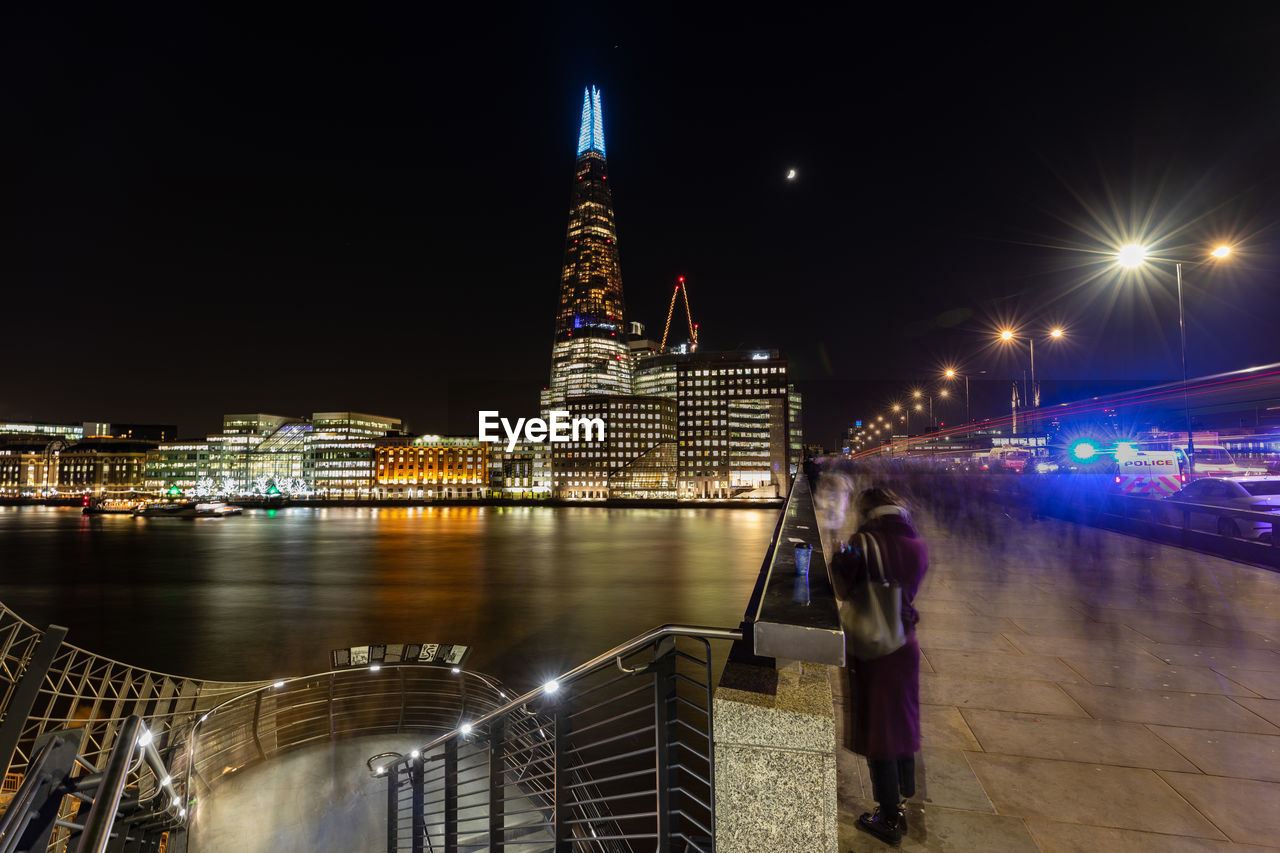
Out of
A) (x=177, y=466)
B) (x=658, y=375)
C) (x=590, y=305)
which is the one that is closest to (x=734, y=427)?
(x=658, y=375)

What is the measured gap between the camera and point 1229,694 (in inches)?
181

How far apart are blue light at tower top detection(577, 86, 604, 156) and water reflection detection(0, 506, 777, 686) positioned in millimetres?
167031

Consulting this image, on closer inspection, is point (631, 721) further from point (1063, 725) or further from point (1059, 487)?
point (1059, 487)

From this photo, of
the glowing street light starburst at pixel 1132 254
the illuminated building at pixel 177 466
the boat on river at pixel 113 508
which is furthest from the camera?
the illuminated building at pixel 177 466

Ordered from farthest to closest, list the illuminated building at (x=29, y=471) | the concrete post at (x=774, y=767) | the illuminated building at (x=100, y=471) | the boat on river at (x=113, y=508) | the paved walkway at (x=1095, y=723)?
the illuminated building at (x=29, y=471) → the illuminated building at (x=100, y=471) → the boat on river at (x=113, y=508) → the paved walkway at (x=1095, y=723) → the concrete post at (x=774, y=767)

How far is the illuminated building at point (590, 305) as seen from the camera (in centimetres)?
16962

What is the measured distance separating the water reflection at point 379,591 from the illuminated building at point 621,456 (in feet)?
222

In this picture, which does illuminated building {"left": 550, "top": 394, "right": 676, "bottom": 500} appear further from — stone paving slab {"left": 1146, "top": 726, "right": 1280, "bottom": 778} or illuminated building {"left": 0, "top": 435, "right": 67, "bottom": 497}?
illuminated building {"left": 0, "top": 435, "right": 67, "bottom": 497}

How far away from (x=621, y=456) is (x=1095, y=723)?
13232 centimetres

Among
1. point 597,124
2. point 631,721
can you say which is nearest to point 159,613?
point 631,721

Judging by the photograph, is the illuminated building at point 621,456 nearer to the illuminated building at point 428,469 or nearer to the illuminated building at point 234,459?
the illuminated building at point 428,469

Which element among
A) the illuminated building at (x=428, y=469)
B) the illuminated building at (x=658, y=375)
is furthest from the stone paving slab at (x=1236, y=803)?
the illuminated building at (x=428, y=469)

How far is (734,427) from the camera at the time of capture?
456 ft

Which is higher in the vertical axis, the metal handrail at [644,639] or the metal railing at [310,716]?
the metal handrail at [644,639]
